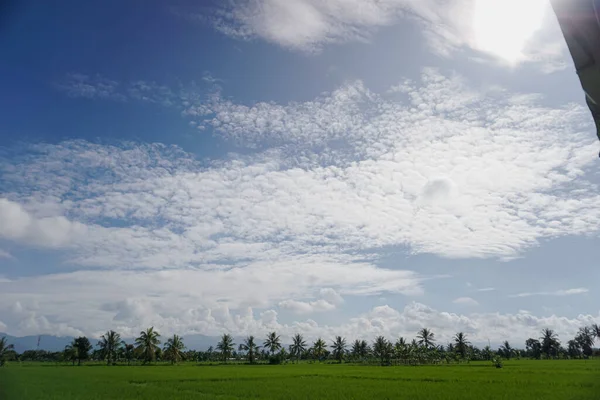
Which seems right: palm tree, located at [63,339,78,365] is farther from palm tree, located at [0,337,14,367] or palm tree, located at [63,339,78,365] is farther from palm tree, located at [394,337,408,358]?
palm tree, located at [394,337,408,358]

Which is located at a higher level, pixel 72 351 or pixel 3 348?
pixel 3 348

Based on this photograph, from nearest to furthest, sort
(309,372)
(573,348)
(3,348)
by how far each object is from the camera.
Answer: (309,372), (3,348), (573,348)

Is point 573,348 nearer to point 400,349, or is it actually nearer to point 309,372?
point 400,349

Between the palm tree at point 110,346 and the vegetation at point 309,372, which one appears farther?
the palm tree at point 110,346

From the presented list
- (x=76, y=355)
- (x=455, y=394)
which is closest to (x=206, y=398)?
(x=455, y=394)

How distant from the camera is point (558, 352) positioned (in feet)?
306

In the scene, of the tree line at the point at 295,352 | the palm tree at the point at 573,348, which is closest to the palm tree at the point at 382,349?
the tree line at the point at 295,352

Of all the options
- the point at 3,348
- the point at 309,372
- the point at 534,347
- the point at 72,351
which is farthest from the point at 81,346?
the point at 534,347

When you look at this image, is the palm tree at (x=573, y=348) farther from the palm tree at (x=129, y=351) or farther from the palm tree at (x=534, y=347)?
the palm tree at (x=129, y=351)

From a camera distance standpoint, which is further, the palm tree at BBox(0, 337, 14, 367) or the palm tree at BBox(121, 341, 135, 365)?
the palm tree at BBox(121, 341, 135, 365)

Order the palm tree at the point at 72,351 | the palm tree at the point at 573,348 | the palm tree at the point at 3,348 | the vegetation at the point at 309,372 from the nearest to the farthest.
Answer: the vegetation at the point at 309,372, the palm tree at the point at 3,348, the palm tree at the point at 72,351, the palm tree at the point at 573,348

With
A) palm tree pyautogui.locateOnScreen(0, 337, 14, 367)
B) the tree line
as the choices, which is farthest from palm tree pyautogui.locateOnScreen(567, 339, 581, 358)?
palm tree pyautogui.locateOnScreen(0, 337, 14, 367)

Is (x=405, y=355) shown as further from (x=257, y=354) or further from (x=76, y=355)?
(x=76, y=355)

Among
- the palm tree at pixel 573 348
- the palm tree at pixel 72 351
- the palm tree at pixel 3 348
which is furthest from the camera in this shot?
the palm tree at pixel 573 348
